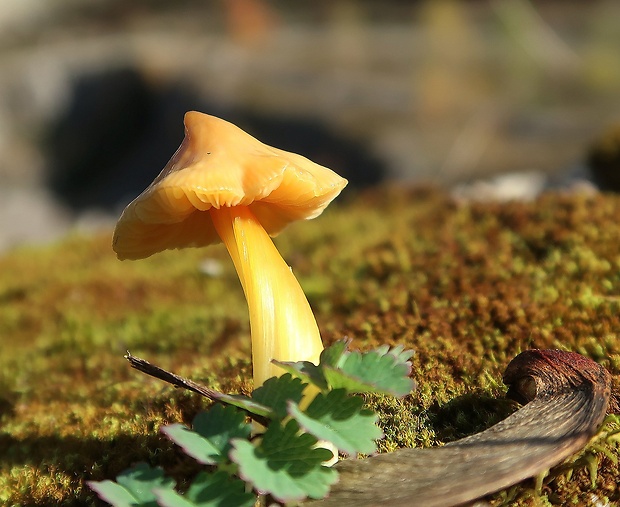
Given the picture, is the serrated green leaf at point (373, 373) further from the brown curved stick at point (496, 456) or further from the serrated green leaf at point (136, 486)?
the serrated green leaf at point (136, 486)

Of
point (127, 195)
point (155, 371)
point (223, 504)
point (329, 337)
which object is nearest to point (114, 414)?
point (155, 371)

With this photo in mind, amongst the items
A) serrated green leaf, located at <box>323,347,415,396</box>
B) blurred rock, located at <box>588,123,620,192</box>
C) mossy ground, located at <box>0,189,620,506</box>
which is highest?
blurred rock, located at <box>588,123,620,192</box>

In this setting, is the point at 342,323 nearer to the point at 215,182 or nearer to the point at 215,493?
the point at 215,182

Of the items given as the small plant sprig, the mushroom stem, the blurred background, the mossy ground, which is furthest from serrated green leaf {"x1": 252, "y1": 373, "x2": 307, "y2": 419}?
the blurred background

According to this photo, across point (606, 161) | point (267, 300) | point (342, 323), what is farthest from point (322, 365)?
point (606, 161)

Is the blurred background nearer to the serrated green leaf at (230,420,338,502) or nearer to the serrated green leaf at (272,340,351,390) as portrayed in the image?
the serrated green leaf at (272,340,351,390)

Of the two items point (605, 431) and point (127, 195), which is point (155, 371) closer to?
point (605, 431)
